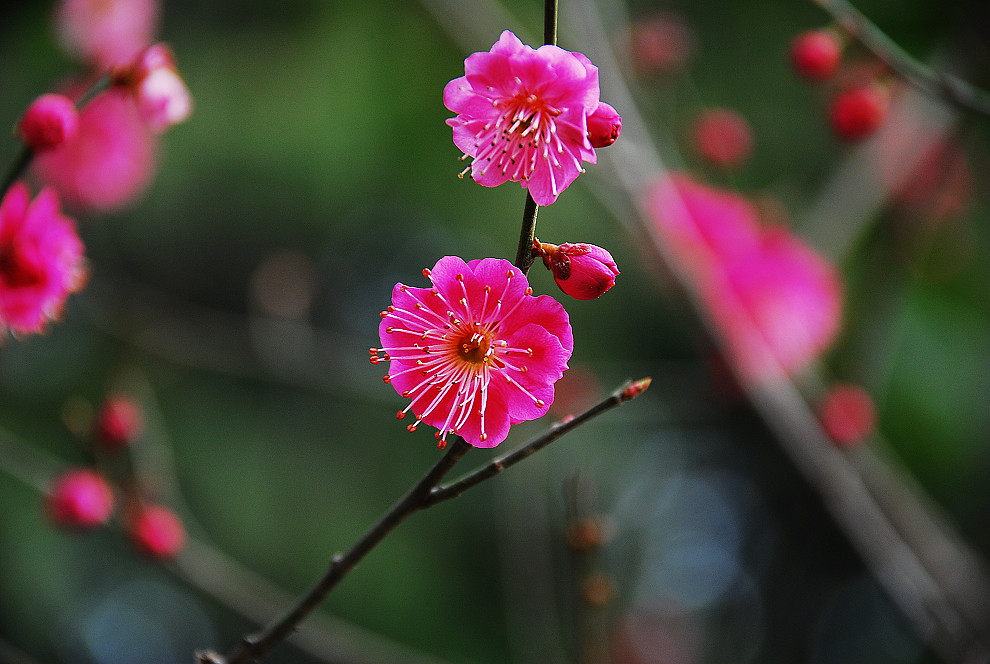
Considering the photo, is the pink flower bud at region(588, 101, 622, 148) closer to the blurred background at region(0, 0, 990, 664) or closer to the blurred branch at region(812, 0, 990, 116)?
the blurred branch at region(812, 0, 990, 116)

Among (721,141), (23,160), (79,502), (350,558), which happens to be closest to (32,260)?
(23,160)

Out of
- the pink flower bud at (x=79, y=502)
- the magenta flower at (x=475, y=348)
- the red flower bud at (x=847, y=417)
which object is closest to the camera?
the magenta flower at (x=475, y=348)

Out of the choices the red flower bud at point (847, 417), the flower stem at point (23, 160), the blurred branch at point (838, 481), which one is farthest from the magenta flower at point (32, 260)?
the red flower bud at point (847, 417)

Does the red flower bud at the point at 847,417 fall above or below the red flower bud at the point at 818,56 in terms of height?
below

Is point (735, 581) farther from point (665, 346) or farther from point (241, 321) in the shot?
point (241, 321)

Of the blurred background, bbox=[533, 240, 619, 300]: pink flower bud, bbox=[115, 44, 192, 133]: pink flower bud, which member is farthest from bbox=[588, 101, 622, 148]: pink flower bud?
the blurred background

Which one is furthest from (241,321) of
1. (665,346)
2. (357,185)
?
(665,346)

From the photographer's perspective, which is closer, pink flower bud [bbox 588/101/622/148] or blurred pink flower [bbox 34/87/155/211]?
pink flower bud [bbox 588/101/622/148]

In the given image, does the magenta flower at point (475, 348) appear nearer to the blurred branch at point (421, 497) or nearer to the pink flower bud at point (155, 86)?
the blurred branch at point (421, 497)
